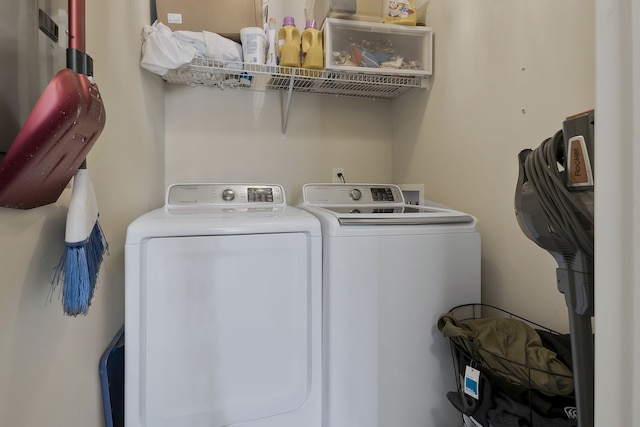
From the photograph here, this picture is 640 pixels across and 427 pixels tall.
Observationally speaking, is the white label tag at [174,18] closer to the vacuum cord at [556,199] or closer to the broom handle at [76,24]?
the broom handle at [76,24]

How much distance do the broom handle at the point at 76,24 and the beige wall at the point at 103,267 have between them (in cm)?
34

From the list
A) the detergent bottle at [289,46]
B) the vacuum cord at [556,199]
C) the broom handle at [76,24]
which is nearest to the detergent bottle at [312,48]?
the detergent bottle at [289,46]

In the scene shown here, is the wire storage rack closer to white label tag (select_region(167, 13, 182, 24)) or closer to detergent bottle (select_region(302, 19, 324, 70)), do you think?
detergent bottle (select_region(302, 19, 324, 70))

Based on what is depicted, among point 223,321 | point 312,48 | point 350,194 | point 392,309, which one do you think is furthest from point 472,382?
point 312,48

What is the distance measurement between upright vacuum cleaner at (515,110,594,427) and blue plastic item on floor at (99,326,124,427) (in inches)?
51.5

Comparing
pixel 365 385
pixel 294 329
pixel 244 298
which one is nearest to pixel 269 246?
pixel 244 298

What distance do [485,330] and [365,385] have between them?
461 millimetres

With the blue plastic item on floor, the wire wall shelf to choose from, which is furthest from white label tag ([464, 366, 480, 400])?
the wire wall shelf

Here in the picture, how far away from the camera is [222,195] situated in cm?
174

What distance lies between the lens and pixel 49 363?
0.74 meters

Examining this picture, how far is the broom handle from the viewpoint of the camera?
66cm

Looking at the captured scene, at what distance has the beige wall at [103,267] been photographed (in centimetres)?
61

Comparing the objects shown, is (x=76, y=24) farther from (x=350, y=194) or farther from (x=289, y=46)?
(x=350, y=194)

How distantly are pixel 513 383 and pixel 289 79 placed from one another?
1765 millimetres
